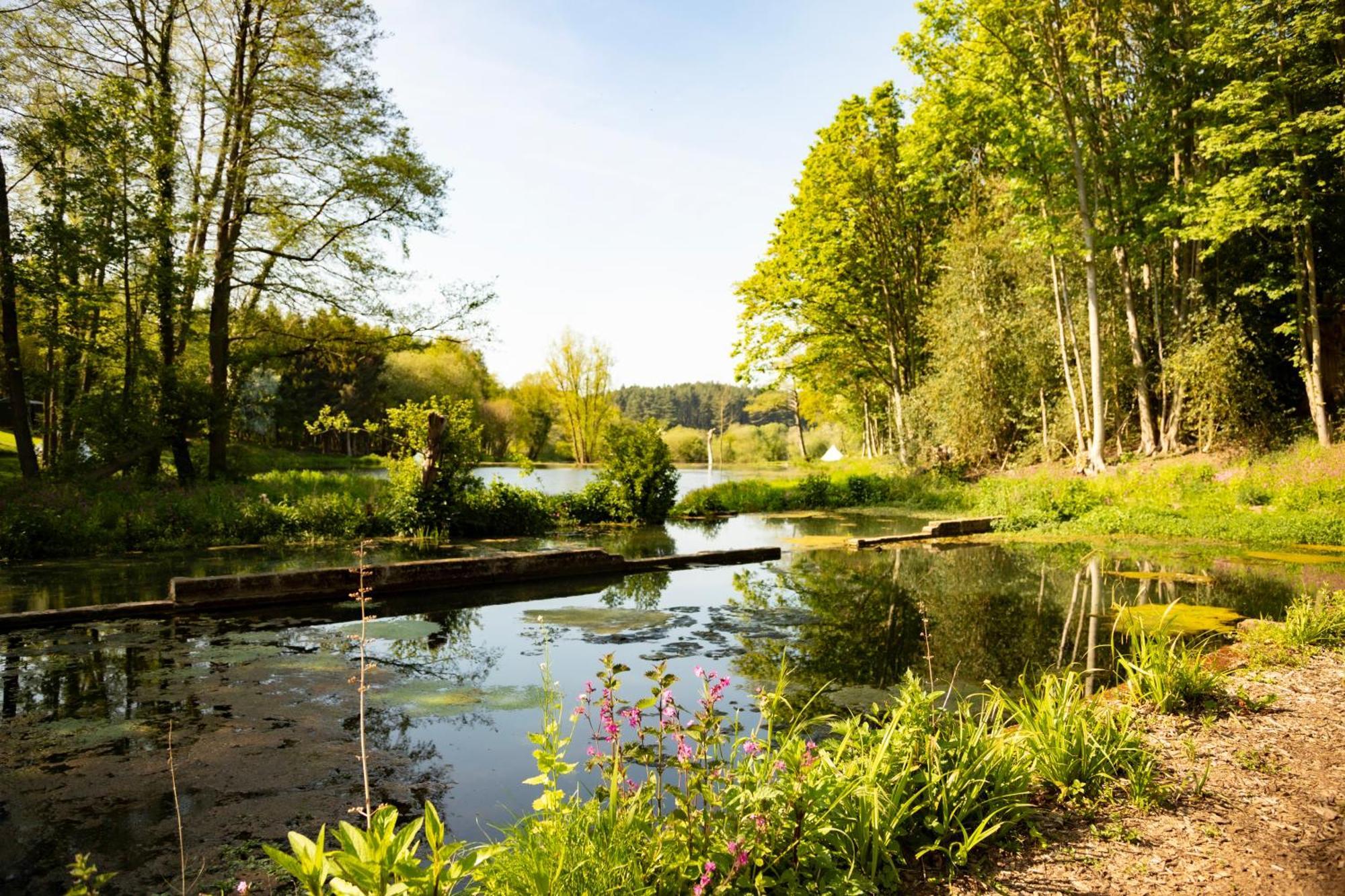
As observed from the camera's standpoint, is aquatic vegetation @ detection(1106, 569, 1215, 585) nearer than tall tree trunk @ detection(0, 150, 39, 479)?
Yes

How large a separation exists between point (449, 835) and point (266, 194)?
18.6m

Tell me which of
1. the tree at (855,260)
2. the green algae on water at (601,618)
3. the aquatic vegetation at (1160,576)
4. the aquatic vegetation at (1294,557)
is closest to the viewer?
the green algae on water at (601,618)

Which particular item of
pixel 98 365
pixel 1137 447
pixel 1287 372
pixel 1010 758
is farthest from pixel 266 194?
pixel 1287 372

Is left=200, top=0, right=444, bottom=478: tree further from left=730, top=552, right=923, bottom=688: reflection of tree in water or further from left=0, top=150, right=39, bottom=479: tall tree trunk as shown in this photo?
left=730, top=552, right=923, bottom=688: reflection of tree in water

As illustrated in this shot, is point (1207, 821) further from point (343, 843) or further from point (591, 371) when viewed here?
point (591, 371)

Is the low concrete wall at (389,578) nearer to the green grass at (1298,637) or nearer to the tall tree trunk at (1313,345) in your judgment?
the green grass at (1298,637)

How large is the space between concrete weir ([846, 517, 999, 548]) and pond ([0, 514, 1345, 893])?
1.62 m

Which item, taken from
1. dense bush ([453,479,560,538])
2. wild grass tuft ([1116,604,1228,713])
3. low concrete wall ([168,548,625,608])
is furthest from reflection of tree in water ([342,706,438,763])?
dense bush ([453,479,560,538])

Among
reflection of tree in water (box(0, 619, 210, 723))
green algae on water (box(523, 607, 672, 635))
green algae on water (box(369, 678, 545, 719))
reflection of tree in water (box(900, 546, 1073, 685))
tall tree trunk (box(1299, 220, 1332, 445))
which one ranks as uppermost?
tall tree trunk (box(1299, 220, 1332, 445))

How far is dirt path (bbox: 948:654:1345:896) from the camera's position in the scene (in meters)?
2.60

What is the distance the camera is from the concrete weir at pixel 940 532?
13586 millimetres

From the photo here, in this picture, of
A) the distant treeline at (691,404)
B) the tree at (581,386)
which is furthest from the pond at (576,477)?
the distant treeline at (691,404)

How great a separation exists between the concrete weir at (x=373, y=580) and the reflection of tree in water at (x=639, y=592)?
534 mm

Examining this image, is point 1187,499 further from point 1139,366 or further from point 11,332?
point 11,332
